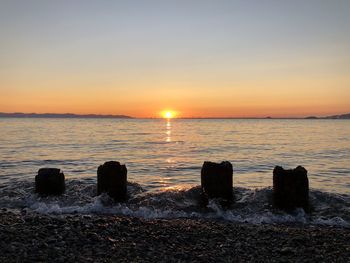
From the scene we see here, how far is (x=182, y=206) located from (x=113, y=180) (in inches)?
93.5

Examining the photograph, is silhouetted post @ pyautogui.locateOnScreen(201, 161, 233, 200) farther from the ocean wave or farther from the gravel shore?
the gravel shore

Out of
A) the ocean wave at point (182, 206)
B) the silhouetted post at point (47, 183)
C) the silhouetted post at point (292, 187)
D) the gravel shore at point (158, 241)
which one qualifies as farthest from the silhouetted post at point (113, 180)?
the silhouetted post at point (292, 187)

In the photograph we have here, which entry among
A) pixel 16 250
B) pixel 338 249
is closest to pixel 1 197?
pixel 16 250

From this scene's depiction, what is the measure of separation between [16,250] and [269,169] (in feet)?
59.5

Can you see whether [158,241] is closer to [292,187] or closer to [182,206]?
[182,206]

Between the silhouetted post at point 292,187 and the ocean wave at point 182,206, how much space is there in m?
0.26

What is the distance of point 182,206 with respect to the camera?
12547 mm

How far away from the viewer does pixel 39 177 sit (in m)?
13.3

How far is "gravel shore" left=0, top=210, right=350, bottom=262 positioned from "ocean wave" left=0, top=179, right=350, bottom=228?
1.25m

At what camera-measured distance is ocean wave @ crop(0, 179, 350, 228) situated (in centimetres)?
1136

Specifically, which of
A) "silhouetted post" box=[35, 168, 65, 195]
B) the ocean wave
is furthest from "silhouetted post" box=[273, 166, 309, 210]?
"silhouetted post" box=[35, 168, 65, 195]

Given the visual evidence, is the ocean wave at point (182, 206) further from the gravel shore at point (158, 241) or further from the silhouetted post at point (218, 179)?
the gravel shore at point (158, 241)

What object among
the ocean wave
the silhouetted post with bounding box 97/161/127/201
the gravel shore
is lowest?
the ocean wave

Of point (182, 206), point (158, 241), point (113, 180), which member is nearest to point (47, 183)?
point (113, 180)
